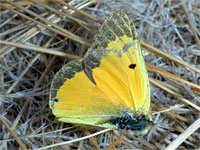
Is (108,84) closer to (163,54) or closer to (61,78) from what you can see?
(61,78)

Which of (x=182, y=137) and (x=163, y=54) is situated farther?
(x=163, y=54)

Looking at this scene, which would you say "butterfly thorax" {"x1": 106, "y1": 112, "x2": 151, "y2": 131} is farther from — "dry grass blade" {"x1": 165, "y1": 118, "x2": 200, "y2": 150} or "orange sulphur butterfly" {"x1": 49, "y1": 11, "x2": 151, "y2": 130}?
"dry grass blade" {"x1": 165, "y1": 118, "x2": 200, "y2": 150}

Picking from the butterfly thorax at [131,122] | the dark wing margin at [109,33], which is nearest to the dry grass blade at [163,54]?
the dark wing margin at [109,33]

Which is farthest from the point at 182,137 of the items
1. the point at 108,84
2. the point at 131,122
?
the point at 108,84

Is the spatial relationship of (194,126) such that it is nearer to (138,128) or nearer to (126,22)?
(138,128)

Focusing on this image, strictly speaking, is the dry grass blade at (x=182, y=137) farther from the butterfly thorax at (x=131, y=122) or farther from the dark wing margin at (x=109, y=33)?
the dark wing margin at (x=109, y=33)

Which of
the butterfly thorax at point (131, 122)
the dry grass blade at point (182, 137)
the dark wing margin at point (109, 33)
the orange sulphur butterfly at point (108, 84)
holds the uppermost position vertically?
the dark wing margin at point (109, 33)

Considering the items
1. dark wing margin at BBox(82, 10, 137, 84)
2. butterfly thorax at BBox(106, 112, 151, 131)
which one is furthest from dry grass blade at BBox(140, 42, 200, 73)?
butterfly thorax at BBox(106, 112, 151, 131)

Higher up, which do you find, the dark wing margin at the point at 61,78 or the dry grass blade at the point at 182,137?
the dark wing margin at the point at 61,78
